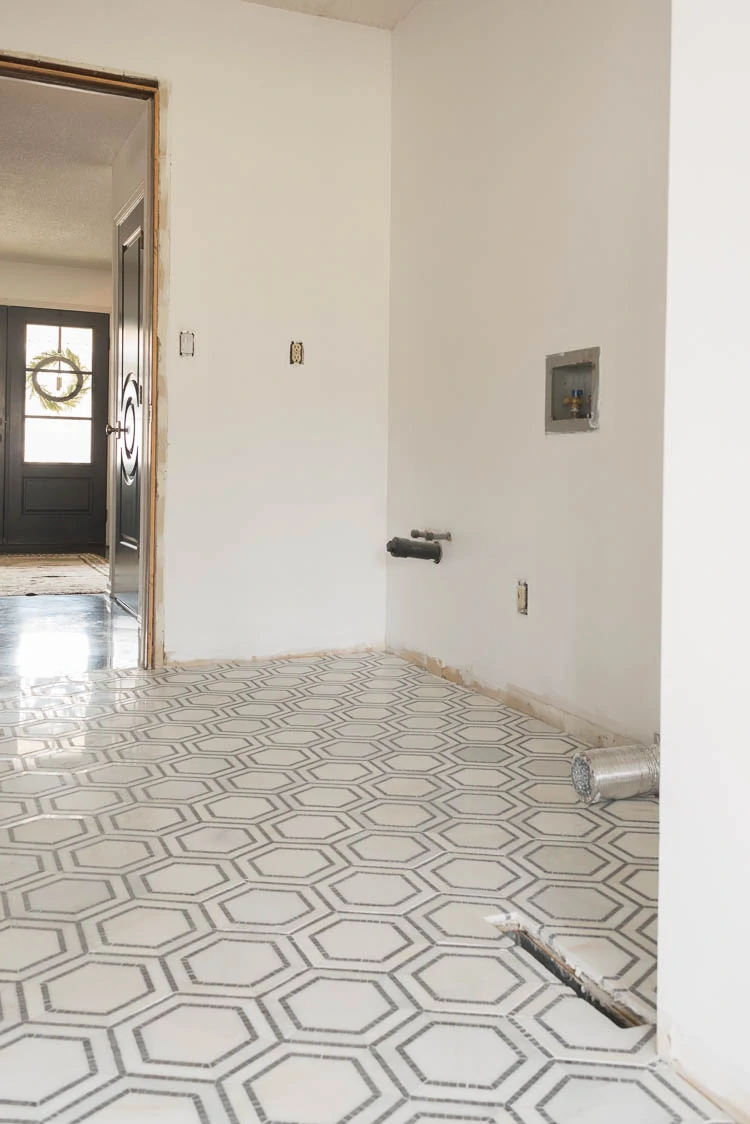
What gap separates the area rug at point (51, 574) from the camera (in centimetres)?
700

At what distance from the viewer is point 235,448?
4367 mm

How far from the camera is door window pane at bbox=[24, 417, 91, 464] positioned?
9.82 metres

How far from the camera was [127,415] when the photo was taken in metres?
5.87

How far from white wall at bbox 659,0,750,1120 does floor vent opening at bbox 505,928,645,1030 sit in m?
0.15

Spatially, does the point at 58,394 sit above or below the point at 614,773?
above

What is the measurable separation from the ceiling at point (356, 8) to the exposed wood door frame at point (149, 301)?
677 millimetres

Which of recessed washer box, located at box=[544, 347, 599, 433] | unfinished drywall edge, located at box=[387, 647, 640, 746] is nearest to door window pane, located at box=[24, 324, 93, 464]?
unfinished drywall edge, located at box=[387, 647, 640, 746]

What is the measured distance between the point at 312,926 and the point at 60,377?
886cm

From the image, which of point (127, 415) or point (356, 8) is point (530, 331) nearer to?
point (356, 8)

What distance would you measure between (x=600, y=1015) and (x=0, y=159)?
6.44 m

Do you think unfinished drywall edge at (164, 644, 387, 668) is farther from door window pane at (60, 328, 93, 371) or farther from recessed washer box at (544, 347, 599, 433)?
door window pane at (60, 328, 93, 371)

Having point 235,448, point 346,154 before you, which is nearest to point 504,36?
point 346,154

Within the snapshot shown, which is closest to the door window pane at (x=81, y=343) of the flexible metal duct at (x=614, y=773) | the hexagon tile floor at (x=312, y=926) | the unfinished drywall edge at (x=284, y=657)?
the unfinished drywall edge at (x=284, y=657)

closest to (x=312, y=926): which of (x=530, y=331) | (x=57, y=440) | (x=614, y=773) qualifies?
(x=614, y=773)
